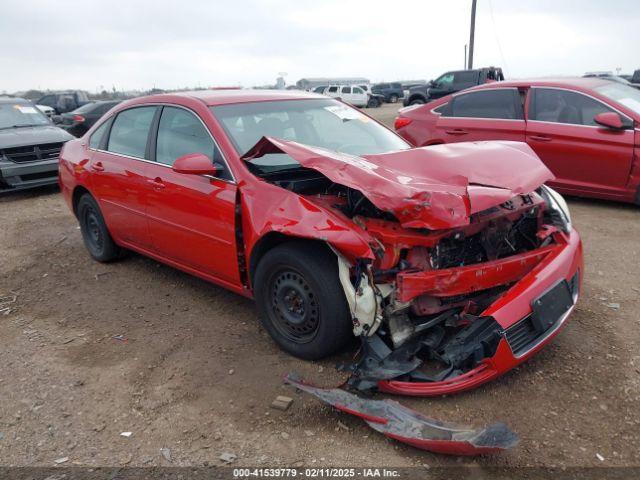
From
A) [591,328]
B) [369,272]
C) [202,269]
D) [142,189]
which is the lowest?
[591,328]

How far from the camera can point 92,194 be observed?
196 inches

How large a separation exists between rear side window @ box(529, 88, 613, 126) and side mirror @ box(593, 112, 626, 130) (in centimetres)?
17

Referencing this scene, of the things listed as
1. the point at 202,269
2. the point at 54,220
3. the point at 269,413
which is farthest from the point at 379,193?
the point at 54,220

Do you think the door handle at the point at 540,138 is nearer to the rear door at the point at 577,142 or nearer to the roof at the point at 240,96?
the rear door at the point at 577,142

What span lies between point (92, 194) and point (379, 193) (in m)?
3.39

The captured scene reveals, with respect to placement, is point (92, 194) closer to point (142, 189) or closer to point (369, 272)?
point (142, 189)

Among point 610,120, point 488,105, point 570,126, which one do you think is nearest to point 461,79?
point 488,105

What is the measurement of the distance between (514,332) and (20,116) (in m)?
10.4

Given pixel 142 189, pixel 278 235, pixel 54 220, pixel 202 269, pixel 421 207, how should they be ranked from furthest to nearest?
pixel 54 220 < pixel 142 189 < pixel 202 269 < pixel 278 235 < pixel 421 207

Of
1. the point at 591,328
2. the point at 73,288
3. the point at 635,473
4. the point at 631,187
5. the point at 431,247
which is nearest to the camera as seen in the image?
the point at 635,473

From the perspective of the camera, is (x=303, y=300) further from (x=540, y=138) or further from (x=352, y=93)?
(x=352, y=93)

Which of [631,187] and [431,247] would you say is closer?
[431,247]

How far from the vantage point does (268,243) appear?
3.31 m

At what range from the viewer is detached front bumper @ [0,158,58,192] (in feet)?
28.2
